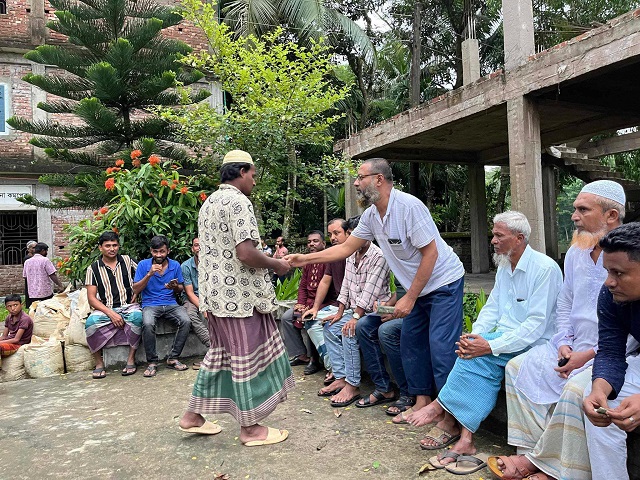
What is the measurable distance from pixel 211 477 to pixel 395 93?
1609 centimetres

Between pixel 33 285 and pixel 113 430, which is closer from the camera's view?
pixel 113 430

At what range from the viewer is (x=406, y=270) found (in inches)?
132

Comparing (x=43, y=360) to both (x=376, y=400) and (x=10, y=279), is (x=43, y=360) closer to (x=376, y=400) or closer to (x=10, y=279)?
(x=376, y=400)

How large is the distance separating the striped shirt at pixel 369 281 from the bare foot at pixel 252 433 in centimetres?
121

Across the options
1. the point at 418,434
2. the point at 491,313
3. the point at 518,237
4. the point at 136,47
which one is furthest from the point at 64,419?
the point at 136,47

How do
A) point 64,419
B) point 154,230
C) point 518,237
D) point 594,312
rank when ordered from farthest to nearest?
point 154,230 < point 64,419 < point 518,237 < point 594,312

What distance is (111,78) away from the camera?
30.7ft

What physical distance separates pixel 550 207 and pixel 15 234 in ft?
43.4

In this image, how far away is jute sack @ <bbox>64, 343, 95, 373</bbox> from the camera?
17.3 feet

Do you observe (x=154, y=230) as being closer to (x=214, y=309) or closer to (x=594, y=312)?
(x=214, y=309)

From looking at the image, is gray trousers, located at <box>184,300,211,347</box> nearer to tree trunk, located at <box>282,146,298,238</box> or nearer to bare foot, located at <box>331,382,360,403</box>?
bare foot, located at <box>331,382,360,403</box>

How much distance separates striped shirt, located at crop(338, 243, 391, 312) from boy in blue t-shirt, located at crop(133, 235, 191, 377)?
202cm

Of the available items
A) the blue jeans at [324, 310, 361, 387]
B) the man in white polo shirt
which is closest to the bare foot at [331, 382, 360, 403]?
the blue jeans at [324, 310, 361, 387]

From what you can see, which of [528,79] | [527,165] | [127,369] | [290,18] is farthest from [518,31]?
[290,18]
